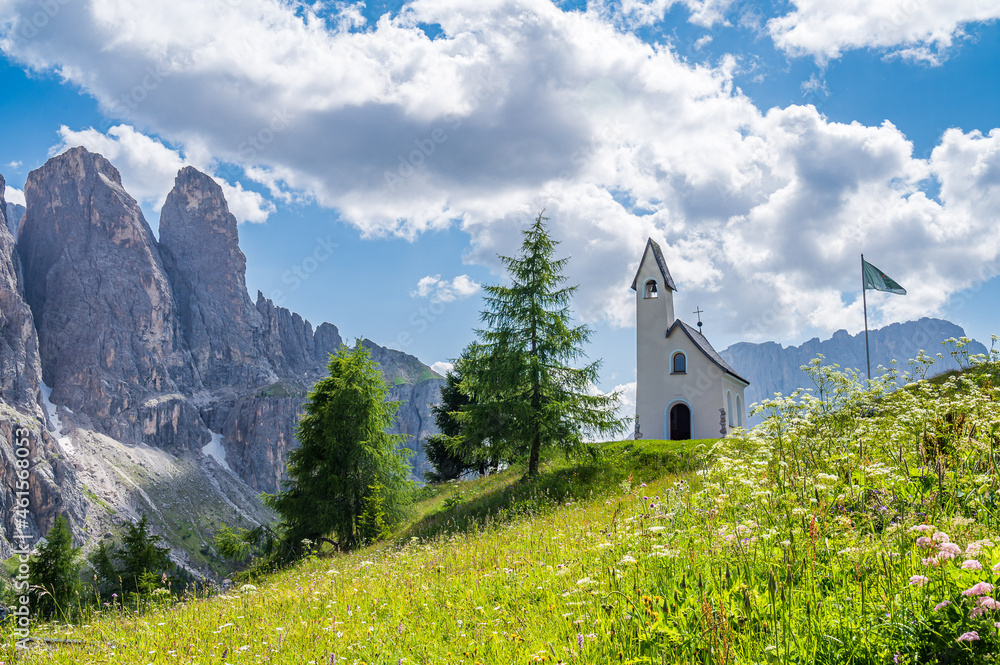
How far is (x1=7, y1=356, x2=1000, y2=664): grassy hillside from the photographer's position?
306 centimetres

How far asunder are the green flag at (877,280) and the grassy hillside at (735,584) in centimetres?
1925

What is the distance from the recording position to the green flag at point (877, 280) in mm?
24297

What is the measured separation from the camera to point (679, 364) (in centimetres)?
3191

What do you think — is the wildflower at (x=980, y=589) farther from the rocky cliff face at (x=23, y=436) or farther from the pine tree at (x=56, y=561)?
the rocky cliff face at (x=23, y=436)

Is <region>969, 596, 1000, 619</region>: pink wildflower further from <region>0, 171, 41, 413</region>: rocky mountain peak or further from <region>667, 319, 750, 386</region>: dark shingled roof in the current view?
<region>0, 171, 41, 413</region>: rocky mountain peak

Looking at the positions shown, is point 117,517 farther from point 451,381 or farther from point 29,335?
point 451,381

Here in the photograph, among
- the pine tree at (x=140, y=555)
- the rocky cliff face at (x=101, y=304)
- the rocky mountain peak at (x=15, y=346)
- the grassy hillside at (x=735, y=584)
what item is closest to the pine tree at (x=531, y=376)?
the grassy hillside at (x=735, y=584)

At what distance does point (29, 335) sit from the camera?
461 ft

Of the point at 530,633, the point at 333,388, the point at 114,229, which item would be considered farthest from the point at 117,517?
the point at 530,633

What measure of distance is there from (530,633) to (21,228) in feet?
791

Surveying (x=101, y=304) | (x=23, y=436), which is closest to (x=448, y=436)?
(x=23, y=436)

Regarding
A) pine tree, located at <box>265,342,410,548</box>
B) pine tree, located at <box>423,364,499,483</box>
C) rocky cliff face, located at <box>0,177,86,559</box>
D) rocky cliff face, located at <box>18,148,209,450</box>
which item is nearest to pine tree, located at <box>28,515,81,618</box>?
pine tree, located at <box>265,342,410,548</box>

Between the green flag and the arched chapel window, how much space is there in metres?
9.79

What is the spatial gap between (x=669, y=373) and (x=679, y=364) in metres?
0.85
